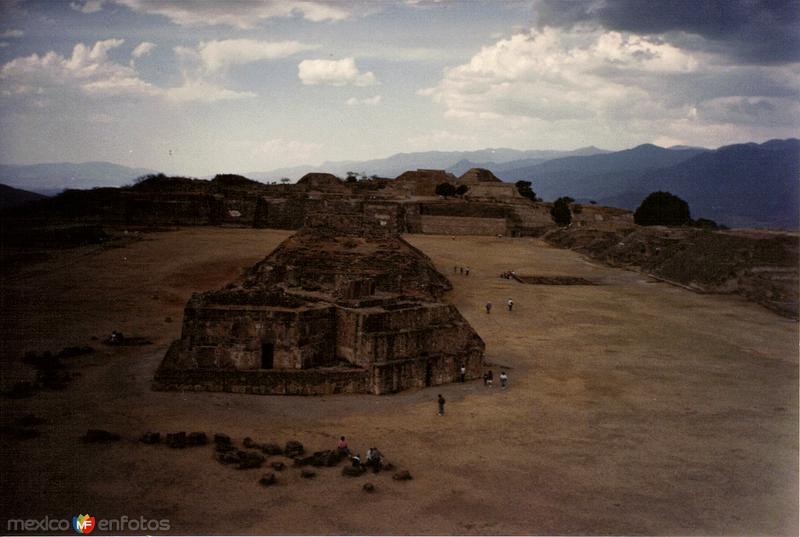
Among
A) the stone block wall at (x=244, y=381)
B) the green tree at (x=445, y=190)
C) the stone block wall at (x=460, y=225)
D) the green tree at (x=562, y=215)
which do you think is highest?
the green tree at (x=445, y=190)

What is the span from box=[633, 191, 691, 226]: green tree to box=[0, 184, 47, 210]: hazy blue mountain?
214 feet

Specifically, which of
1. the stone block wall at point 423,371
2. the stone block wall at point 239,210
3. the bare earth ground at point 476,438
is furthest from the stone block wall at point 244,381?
the stone block wall at point 239,210

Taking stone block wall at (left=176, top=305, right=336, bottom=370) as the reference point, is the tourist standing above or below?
below

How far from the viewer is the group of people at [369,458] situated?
14648 mm

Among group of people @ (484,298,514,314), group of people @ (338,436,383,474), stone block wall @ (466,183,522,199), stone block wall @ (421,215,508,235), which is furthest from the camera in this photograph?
stone block wall @ (466,183,522,199)

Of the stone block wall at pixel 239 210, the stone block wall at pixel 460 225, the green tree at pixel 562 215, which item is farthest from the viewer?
the green tree at pixel 562 215

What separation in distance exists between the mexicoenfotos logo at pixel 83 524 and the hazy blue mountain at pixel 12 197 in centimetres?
3711

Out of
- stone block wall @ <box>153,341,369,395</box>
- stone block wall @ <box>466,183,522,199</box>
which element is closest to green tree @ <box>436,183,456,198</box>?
stone block wall @ <box>466,183,522,199</box>

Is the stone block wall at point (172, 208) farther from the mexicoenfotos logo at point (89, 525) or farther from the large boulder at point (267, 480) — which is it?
the mexicoenfotos logo at point (89, 525)

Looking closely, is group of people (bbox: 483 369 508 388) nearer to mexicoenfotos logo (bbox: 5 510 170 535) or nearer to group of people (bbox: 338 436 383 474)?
group of people (bbox: 338 436 383 474)

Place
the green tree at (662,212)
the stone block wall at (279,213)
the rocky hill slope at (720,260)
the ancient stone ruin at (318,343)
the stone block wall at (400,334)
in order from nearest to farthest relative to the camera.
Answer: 1. the ancient stone ruin at (318,343)
2. the stone block wall at (400,334)
3. the rocky hill slope at (720,260)
4. the stone block wall at (279,213)
5. the green tree at (662,212)

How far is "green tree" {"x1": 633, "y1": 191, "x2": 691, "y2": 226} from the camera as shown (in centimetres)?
7712

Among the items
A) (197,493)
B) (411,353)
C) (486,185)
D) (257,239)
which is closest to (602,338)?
(411,353)

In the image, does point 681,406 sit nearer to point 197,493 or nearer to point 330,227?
point 197,493
